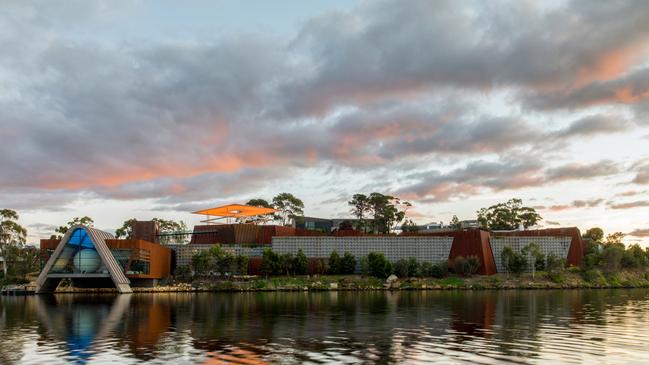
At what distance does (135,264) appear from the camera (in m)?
107

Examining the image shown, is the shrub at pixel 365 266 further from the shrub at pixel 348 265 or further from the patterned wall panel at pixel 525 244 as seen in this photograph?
the patterned wall panel at pixel 525 244

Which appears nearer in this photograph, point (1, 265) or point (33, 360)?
point (33, 360)

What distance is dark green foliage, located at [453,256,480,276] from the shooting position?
122750 mm

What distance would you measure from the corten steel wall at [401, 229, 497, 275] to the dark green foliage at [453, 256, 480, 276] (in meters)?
2.70

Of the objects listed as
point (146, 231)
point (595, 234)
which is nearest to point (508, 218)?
point (595, 234)

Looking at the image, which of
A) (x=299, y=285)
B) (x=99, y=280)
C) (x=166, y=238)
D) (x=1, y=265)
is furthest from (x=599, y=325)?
(x=1, y=265)

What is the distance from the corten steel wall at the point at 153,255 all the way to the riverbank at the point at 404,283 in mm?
4354

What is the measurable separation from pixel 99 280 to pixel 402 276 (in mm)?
59081

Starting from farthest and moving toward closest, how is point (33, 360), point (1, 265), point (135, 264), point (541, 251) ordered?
point (1, 265) < point (541, 251) < point (135, 264) < point (33, 360)

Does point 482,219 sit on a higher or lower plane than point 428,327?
higher

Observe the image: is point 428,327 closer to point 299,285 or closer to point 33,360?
point 33,360

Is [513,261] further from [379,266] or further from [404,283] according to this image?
[379,266]

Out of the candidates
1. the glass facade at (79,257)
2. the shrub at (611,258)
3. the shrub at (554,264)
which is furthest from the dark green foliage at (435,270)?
the glass facade at (79,257)

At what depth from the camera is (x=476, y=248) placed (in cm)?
12838
